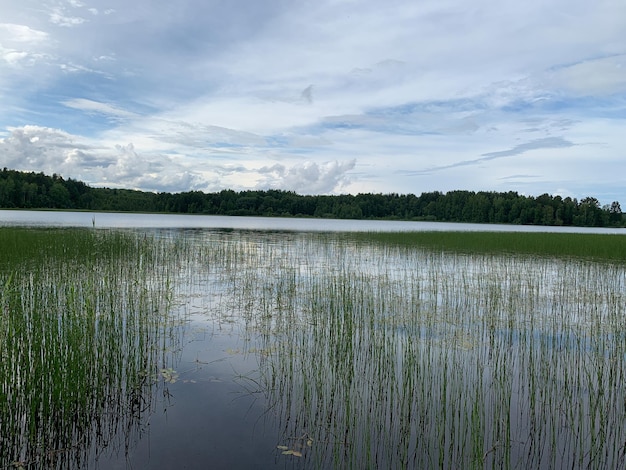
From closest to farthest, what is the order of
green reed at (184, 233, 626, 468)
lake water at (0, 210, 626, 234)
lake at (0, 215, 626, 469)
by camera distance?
lake at (0, 215, 626, 469) < green reed at (184, 233, 626, 468) < lake water at (0, 210, 626, 234)

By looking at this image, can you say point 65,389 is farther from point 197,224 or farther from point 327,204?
point 327,204

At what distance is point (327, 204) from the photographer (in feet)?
450

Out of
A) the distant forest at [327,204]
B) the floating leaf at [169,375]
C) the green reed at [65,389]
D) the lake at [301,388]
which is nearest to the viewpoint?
the green reed at [65,389]

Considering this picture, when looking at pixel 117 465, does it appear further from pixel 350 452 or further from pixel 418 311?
pixel 418 311

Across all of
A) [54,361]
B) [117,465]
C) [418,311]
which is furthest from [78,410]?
[418,311]

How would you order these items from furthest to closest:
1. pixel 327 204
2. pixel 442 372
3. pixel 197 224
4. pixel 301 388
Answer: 1. pixel 327 204
2. pixel 197 224
3. pixel 442 372
4. pixel 301 388

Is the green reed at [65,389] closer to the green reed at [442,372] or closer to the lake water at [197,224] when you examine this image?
the green reed at [442,372]

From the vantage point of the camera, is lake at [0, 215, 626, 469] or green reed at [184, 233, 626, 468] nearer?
lake at [0, 215, 626, 469]

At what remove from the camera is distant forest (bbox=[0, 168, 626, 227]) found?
345 feet

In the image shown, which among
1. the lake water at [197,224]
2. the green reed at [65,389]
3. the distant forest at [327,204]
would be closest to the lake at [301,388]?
the green reed at [65,389]

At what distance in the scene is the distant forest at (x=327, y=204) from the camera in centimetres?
10512

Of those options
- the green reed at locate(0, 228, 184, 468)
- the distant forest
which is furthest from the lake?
the distant forest

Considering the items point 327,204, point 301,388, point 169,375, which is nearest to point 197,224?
point 169,375

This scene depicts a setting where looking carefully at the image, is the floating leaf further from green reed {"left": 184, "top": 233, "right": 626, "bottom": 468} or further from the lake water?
the lake water
